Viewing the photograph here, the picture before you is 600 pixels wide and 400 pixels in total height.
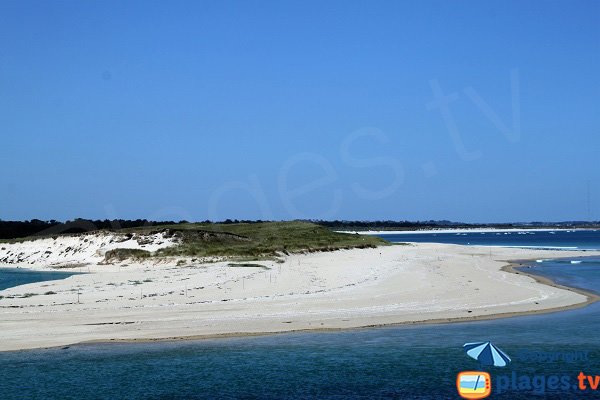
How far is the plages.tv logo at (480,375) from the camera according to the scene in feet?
52.0

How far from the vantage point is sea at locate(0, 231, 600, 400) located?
631 inches

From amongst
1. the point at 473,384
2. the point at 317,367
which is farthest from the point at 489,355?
the point at 317,367

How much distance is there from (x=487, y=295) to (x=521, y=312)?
590 centimetres

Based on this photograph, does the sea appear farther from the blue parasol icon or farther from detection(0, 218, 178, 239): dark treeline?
detection(0, 218, 178, 239): dark treeline

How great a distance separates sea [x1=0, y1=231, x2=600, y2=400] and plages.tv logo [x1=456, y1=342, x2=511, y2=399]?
162 mm

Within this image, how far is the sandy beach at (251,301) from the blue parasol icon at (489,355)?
6.99 metres

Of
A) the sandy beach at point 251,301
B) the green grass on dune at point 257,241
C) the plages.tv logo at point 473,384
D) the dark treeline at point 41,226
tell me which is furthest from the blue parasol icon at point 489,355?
the dark treeline at point 41,226

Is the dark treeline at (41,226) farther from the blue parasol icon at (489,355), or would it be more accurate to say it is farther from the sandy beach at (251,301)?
the blue parasol icon at (489,355)

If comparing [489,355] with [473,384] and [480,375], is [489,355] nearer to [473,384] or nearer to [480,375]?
[480,375]

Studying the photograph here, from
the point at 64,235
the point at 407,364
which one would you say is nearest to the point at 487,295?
the point at 407,364

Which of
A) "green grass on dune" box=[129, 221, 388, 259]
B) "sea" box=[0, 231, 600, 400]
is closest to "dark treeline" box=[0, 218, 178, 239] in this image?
"green grass on dune" box=[129, 221, 388, 259]

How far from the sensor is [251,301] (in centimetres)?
3122

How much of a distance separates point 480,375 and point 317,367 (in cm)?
448

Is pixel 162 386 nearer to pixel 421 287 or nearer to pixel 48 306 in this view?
pixel 48 306
